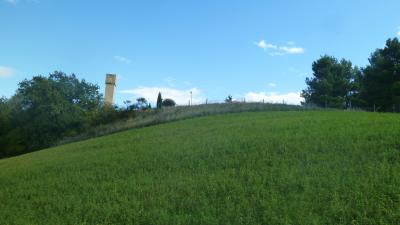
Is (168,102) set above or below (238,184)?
above

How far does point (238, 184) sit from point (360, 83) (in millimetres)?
50183

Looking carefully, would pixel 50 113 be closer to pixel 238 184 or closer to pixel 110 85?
pixel 110 85

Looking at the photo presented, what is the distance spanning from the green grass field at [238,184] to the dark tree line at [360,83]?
2982 cm

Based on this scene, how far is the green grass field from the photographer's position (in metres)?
10.2

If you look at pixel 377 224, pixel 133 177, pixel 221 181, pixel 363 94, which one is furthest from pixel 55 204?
pixel 363 94

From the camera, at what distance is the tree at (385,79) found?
48.0 metres

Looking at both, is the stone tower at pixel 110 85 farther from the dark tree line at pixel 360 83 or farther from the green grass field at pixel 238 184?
the green grass field at pixel 238 184

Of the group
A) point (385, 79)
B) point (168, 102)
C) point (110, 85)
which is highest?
point (385, 79)

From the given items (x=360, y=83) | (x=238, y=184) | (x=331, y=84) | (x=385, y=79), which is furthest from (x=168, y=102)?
(x=238, y=184)

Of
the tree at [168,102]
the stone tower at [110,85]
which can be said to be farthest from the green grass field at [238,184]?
the tree at [168,102]

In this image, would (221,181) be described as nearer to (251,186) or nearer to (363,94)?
(251,186)

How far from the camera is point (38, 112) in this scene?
196 feet

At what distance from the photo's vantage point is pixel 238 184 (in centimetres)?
1266

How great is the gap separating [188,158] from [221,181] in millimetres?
4443
